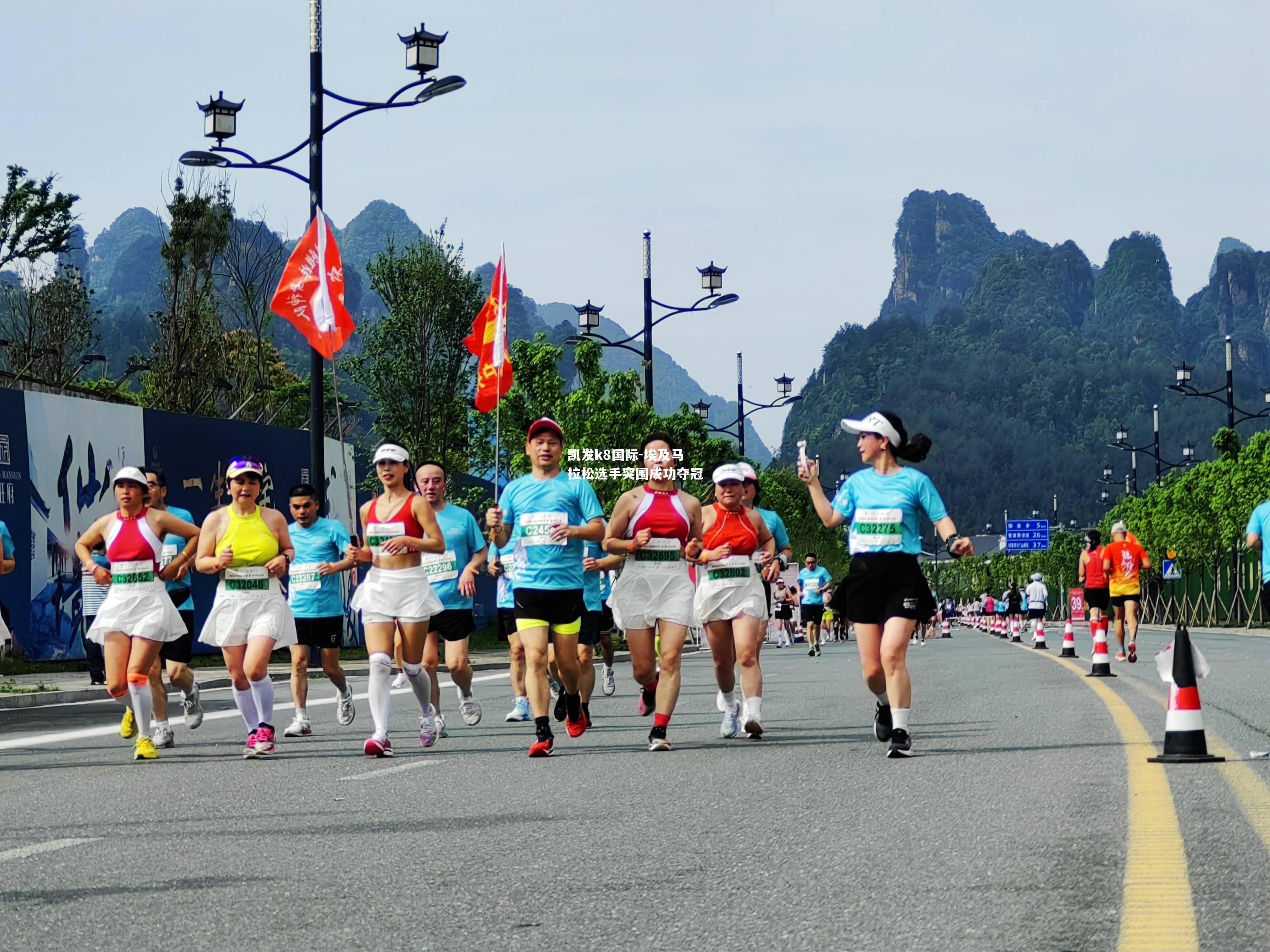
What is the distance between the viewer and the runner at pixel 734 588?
12.2m

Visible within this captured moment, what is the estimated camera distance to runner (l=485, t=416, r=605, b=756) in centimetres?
1145

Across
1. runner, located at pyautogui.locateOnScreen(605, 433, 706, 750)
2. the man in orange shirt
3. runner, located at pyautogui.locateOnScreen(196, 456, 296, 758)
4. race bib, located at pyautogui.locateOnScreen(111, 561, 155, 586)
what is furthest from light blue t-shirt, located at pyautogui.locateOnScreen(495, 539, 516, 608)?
the man in orange shirt

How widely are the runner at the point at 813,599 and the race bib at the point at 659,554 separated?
Answer: 22979 millimetres

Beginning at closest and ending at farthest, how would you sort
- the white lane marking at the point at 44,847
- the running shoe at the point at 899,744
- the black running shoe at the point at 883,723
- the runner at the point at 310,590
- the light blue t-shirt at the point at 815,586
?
the white lane marking at the point at 44,847 → the running shoe at the point at 899,744 → the black running shoe at the point at 883,723 → the runner at the point at 310,590 → the light blue t-shirt at the point at 815,586

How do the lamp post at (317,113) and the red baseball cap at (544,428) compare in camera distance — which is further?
the lamp post at (317,113)

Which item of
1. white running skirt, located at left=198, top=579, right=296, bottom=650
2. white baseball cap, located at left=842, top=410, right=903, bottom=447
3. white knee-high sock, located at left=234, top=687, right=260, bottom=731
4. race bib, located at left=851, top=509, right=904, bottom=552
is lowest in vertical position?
white knee-high sock, located at left=234, top=687, right=260, bottom=731

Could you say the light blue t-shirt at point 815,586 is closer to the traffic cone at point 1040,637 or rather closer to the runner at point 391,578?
the traffic cone at point 1040,637

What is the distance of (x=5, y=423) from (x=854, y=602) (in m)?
16.8

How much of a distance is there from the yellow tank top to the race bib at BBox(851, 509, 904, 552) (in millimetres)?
3827

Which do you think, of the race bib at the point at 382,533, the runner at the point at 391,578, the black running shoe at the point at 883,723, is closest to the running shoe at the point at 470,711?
the runner at the point at 391,578

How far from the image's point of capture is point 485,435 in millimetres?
45562

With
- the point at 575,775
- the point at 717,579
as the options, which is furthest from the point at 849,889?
the point at 717,579

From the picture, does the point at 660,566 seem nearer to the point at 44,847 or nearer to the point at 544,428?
the point at 544,428

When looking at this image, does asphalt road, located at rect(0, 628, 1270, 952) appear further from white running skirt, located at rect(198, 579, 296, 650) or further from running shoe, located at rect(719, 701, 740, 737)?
white running skirt, located at rect(198, 579, 296, 650)
